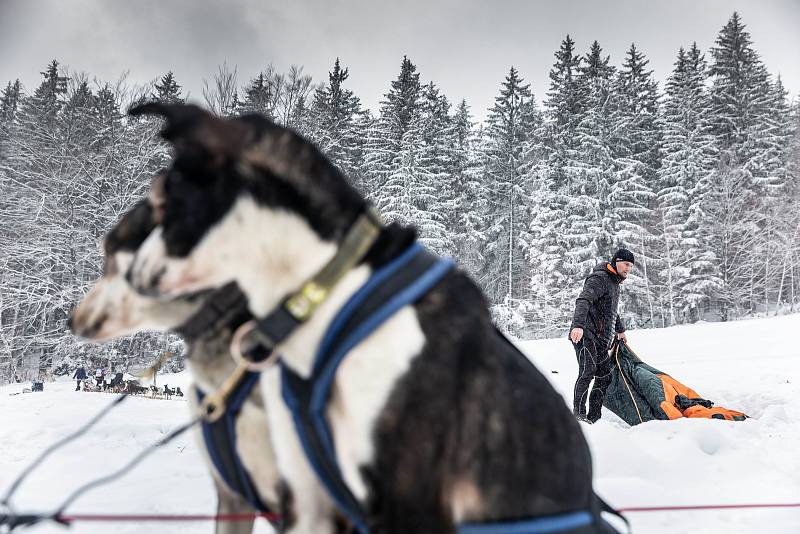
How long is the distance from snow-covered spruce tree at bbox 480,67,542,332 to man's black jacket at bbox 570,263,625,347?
25.2m

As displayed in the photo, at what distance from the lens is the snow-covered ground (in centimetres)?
311

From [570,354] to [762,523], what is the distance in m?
10.9

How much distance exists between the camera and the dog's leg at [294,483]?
3.89 feet

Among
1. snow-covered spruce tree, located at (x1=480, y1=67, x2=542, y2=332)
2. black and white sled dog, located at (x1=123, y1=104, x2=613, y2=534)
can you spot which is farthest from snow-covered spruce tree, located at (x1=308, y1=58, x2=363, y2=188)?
black and white sled dog, located at (x1=123, y1=104, x2=613, y2=534)

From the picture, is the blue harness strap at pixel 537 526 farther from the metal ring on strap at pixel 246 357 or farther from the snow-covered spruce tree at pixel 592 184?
the snow-covered spruce tree at pixel 592 184

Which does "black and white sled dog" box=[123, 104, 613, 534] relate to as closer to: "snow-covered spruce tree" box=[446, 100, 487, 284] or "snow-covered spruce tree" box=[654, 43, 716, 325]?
"snow-covered spruce tree" box=[446, 100, 487, 284]

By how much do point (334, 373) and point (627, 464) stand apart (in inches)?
147

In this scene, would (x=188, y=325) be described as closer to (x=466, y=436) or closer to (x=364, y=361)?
(x=364, y=361)

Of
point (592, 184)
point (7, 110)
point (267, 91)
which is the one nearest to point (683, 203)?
point (592, 184)

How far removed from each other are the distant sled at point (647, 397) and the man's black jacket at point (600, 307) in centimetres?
24

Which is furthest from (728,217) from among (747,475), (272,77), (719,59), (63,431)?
(63,431)

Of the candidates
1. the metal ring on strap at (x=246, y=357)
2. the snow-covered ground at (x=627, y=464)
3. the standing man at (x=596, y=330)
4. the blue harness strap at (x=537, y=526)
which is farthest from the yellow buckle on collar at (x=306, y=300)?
the standing man at (x=596, y=330)

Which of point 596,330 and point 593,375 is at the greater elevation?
point 596,330

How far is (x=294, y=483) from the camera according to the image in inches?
47.3
